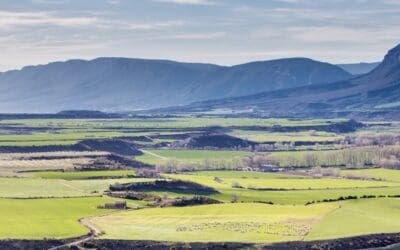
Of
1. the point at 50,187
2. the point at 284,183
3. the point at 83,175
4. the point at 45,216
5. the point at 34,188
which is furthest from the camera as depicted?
the point at 284,183

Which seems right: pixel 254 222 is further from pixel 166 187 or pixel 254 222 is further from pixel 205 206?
pixel 166 187

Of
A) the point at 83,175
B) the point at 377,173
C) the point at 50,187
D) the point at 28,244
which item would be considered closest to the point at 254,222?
the point at 28,244

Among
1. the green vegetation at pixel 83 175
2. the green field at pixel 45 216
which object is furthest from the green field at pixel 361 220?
the green vegetation at pixel 83 175

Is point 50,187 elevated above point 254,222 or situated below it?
above

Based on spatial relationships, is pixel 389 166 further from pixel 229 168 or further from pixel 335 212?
pixel 335 212

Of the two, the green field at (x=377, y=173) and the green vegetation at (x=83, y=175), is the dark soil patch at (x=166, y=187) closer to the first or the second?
the green vegetation at (x=83, y=175)

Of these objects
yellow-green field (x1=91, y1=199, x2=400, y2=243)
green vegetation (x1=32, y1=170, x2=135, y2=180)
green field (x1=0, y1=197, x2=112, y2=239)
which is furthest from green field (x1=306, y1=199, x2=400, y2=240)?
green vegetation (x1=32, y1=170, x2=135, y2=180)

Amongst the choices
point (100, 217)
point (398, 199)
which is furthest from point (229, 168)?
point (100, 217)
